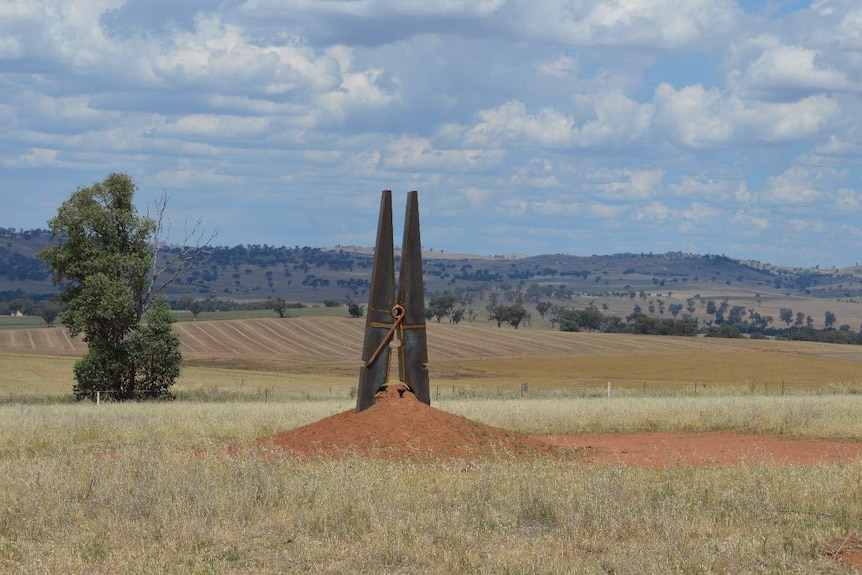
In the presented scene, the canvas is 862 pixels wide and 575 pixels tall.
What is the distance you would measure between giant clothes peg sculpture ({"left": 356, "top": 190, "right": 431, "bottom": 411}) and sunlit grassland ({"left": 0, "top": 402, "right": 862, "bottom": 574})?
3.72m

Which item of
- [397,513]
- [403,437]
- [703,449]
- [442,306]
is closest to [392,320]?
[403,437]

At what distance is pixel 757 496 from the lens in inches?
527

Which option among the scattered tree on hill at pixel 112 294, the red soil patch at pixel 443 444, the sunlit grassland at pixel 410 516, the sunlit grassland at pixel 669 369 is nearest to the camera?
the sunlit grassland at pixel 410 516

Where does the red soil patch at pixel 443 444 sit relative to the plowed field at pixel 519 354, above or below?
above

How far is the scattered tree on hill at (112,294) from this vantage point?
42.4 metres

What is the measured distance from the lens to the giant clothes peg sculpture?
65.5 ft

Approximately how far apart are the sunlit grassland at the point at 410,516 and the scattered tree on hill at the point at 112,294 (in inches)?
1037

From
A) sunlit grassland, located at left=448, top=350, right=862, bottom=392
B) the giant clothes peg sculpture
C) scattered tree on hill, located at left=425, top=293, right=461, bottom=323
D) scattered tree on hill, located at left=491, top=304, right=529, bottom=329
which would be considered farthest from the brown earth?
scattered tree on hill, located at left=491, top=304, right=529, bottom=329

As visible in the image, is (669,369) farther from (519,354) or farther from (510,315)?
(510,315)

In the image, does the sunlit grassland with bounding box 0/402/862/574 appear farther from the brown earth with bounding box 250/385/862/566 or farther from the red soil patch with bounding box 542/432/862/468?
the red soil patch with bounding box 542/432/862/468

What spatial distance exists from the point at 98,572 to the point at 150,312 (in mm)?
34738

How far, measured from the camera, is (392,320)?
65.7ft

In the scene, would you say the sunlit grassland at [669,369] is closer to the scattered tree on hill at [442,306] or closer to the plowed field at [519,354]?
the plowed field at [519,354]

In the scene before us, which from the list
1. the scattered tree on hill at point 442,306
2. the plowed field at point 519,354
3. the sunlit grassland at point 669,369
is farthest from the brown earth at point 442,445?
the scattered tree on hill at point 442,306
